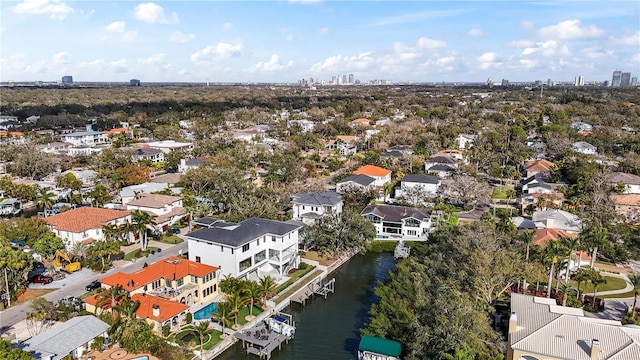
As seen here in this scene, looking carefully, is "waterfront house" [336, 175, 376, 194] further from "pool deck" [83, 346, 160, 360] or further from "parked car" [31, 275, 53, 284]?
"pool deck" [83, 346, 160, 360]

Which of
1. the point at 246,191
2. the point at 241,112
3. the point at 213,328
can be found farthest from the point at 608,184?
the point at 241,112

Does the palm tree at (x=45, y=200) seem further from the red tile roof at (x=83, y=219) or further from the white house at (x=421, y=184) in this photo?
the white house at (x=421, y=184)

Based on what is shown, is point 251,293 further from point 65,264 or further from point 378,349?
point 65,264

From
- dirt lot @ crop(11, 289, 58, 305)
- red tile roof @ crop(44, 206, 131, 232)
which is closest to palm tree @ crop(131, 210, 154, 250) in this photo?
red tile roof @ crop(44, 206, 131, 232)

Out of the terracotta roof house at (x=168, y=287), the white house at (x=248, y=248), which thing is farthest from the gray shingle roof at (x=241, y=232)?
the terracotta roof house at (x=168, y=287)

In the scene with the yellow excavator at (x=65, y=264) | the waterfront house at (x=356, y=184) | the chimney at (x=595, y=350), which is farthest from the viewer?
the waterfront house at (x=356, y=184)
